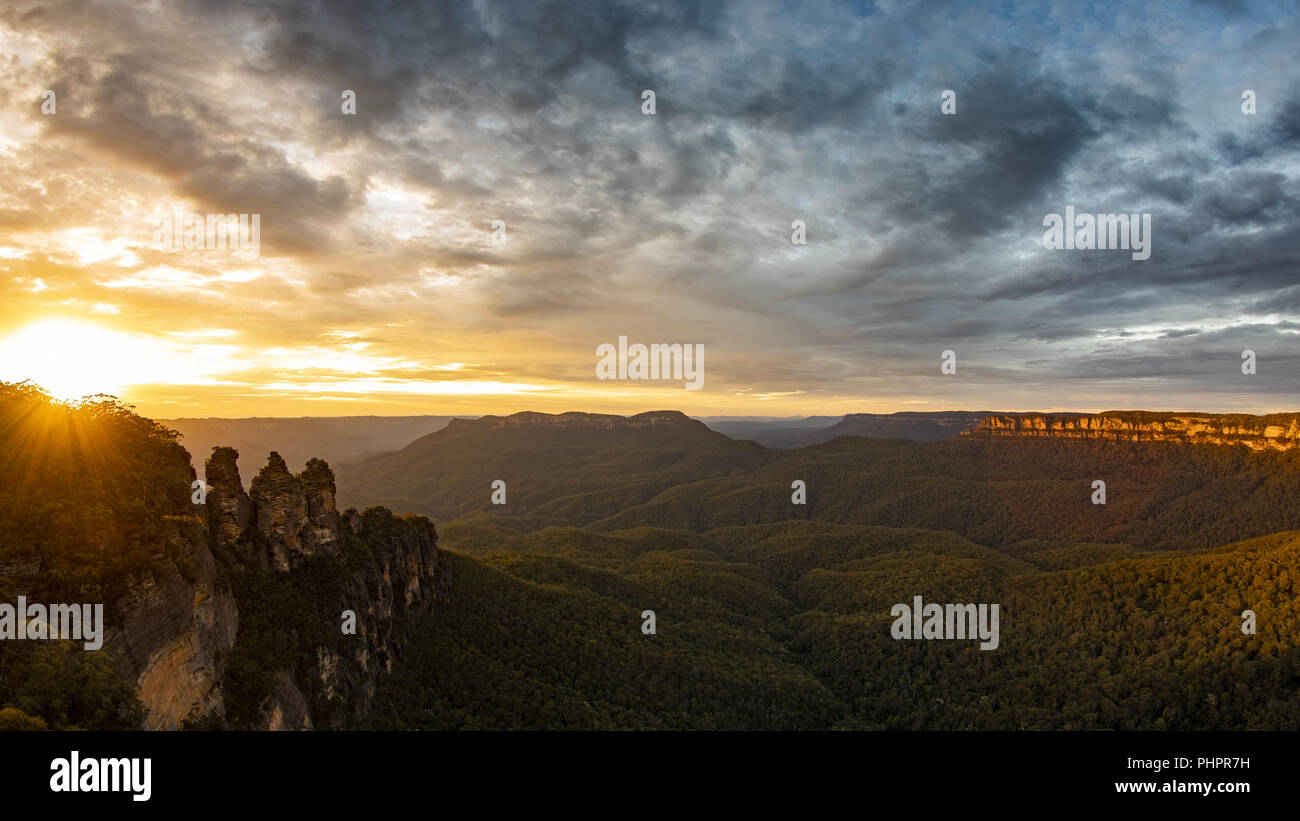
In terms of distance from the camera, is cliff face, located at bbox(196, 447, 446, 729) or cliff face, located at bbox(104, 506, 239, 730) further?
cliff face, located at bbox(196, 447, 446, 729)

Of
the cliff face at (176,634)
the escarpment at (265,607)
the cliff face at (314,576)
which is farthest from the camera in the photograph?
the cliff face at (314,576)

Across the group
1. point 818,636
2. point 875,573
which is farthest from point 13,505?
point 875,573

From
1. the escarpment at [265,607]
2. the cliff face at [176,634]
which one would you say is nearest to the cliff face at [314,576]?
the escarpment at [265,607]

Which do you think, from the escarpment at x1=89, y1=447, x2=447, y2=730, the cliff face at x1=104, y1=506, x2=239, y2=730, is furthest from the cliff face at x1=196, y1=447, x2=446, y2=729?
the cliff face at x1=104, y1=506, x2=239, y2=730

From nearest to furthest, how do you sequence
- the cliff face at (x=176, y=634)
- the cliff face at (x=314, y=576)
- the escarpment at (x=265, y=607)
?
the cliff face at (x=176, y=634), the escarpment at (x=265, y=607), the cliff face at (x=314, y=576)

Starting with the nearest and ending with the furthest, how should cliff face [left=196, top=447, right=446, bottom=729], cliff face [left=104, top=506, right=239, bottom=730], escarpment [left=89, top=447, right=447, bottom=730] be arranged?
1. cliff face [left=104, top=506, right=239, bottom=730]
2. escarpment [left=89, top=447, right=447, bottom=730]
3. cliff face [left=196, top=447, right=446, bottom=729]

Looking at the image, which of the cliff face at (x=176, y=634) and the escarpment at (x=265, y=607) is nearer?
the cliff face at (x=176, y=634)

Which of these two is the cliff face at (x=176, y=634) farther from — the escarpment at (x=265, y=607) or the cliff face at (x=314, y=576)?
the cliff face at (x=314, y=576)

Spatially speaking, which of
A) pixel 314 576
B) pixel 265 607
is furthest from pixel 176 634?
pixel 314 576

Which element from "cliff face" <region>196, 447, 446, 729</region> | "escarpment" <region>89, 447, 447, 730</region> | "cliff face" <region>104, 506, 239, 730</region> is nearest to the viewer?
"cliff face" <region>104, 506, 239, 730</region>

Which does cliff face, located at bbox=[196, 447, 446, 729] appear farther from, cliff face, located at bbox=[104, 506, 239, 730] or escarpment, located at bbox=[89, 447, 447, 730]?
cliff face, located at bbox=[104, 506, 239, 730]

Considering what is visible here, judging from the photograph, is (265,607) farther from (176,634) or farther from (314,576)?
(176,634)
